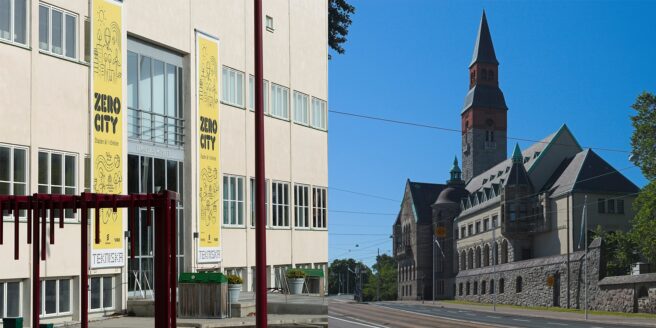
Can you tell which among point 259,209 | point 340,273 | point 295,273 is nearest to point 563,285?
point 295,273

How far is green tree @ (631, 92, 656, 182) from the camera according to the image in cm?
7394

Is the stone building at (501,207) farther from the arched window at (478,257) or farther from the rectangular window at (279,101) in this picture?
the rectangular window at (279,101)

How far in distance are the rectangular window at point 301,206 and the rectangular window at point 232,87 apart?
215 inches

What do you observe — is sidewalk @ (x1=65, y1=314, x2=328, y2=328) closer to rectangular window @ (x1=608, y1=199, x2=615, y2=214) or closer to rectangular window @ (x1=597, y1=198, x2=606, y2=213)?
rectangular window @ (x1=597, y1=198, x2=606, y2=213)

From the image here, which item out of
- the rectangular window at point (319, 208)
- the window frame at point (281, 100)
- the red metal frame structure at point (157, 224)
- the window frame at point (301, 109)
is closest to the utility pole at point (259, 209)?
the red metal frame structure at point (157, 224)

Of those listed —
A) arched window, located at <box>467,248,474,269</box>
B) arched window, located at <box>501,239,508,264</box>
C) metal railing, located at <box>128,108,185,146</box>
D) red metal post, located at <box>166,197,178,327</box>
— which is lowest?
arched window, located at <box>467,248,474,269</box>

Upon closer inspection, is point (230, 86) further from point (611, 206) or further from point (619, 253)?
point (611, 206)

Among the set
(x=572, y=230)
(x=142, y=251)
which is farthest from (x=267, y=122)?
(x=572, y=230)

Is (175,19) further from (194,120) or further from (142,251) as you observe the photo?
(142,251)

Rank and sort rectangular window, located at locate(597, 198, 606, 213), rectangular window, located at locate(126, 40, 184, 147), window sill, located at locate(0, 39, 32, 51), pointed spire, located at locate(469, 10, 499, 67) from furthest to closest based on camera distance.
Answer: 1. pointed spire, located at locate(469, 10, 499, 67)
2. rectangular window, located at locate(597, 198, 606, 213)
3. rectangular window, located at locate(126, 40, 184, 147)
4. window sill, located at locate(0, 39, 32, 51)

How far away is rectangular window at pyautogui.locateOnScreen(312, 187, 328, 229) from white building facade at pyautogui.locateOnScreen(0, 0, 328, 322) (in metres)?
0.11

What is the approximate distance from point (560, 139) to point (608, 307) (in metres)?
45.7

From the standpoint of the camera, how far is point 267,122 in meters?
34.1

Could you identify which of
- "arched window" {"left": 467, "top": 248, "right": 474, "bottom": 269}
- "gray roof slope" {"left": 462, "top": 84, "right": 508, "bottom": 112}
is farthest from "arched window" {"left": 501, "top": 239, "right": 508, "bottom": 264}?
"gray roof slope" {"left": 462, "top": 84, "right": 508, "bottom": 112}
